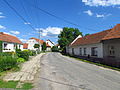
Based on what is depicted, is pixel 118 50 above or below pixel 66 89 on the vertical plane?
above

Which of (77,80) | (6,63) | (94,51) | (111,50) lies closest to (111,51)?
(111,50)

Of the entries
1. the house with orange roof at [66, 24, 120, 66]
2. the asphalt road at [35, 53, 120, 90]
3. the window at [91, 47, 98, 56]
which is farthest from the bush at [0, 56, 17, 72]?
the window at [91, 47, 98, 56]

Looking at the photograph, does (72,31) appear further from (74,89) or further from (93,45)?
(74,89)

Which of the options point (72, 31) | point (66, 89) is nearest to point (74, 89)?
point (66, 89)

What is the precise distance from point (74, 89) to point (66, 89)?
0.40 meters

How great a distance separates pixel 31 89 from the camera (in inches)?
192

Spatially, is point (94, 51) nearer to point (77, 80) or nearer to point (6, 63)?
point (77, 80)

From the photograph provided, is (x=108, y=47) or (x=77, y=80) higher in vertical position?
(x=108, y=47)

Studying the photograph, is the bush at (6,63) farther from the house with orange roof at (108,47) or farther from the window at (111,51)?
the window at (111,51)

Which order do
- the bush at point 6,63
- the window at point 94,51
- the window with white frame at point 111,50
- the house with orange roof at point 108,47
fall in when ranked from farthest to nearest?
1. the window at point 94,51
2. the window with white frame at point 111,50
3. the house with orange roof at point 108,47
4. the bush at point 6,63

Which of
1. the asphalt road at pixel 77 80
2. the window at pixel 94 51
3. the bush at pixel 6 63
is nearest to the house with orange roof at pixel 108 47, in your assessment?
the window at pixel 94 51

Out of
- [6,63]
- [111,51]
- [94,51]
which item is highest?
[111,51]

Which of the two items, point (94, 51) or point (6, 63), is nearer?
point (6, 63)

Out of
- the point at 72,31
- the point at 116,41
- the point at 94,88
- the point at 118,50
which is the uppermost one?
the point at 72,31
